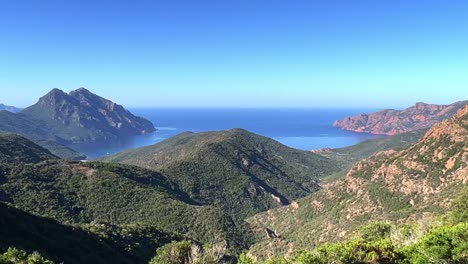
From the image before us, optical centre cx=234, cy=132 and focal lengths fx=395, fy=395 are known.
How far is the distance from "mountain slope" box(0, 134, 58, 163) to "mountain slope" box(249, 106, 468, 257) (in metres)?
101

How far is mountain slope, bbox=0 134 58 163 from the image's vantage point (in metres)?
158

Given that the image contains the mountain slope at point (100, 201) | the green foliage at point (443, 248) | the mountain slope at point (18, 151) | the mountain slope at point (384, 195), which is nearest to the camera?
the green foliage at point (443, 248)

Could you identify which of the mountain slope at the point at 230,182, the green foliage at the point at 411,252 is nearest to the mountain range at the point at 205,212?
the green foliage at the point at 411,252

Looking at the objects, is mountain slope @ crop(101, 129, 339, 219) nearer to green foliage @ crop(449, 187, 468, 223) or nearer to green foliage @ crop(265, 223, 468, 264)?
green foliage @ crop(449, 187, 468, 223)

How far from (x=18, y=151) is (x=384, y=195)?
485 feet

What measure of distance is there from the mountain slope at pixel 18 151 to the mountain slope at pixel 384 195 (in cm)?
10092

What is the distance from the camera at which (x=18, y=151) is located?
169375 millimetres

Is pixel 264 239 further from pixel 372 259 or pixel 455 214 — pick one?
pixel 372 259

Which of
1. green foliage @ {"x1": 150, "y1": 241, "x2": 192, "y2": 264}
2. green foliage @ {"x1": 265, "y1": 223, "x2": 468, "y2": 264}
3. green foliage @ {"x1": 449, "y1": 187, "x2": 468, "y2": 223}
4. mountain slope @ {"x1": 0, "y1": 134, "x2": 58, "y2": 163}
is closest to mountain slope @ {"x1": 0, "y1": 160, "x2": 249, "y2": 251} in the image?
green foliage @ {"x1": 150, "y1": 241, "x2": 192, "y2": 264}

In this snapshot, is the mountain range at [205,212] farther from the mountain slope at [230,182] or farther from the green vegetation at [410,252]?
the mountain slope at [230,182]

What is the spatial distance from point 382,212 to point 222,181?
86.7 m

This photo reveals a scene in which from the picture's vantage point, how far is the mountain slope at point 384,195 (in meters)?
86.5

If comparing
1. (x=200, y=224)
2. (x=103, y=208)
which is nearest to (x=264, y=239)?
(x=200, y=224)

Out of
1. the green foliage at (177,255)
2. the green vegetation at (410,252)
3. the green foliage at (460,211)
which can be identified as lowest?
the green foliage at (177,255)
